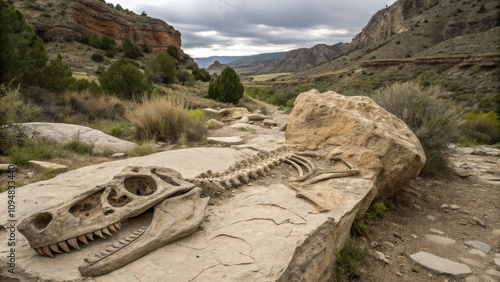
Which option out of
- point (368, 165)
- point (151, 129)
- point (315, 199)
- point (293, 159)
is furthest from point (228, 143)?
point (315, 199)

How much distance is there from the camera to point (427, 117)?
23.0ft

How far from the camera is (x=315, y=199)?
3574mm

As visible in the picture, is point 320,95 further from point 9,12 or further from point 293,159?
point 9,12

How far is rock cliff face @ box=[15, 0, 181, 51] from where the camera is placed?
106 ft

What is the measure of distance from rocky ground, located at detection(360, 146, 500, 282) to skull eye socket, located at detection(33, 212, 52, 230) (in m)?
3.21

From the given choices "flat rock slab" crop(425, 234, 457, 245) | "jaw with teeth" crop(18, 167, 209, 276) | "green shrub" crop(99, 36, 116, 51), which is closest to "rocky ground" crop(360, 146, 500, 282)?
"flat rock slab" crop(425, 234, 457, 245)

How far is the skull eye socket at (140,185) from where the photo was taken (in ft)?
9.86

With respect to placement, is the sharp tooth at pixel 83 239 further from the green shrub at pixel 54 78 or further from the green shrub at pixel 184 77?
the green shrub at pixel 184 77

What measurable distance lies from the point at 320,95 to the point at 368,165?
97.0 inches

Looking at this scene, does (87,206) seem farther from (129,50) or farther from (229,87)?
(129,50)

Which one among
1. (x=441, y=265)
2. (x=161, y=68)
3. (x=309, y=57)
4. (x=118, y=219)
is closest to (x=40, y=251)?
(x=118, y=219)

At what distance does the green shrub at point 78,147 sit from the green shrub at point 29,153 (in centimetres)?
37

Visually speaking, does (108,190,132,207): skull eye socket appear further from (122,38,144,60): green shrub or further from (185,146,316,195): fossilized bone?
(122,38,144,60): green shrub

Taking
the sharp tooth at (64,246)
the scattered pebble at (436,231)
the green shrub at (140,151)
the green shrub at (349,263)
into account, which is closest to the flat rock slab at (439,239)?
the scattered pebble at (436,231)
